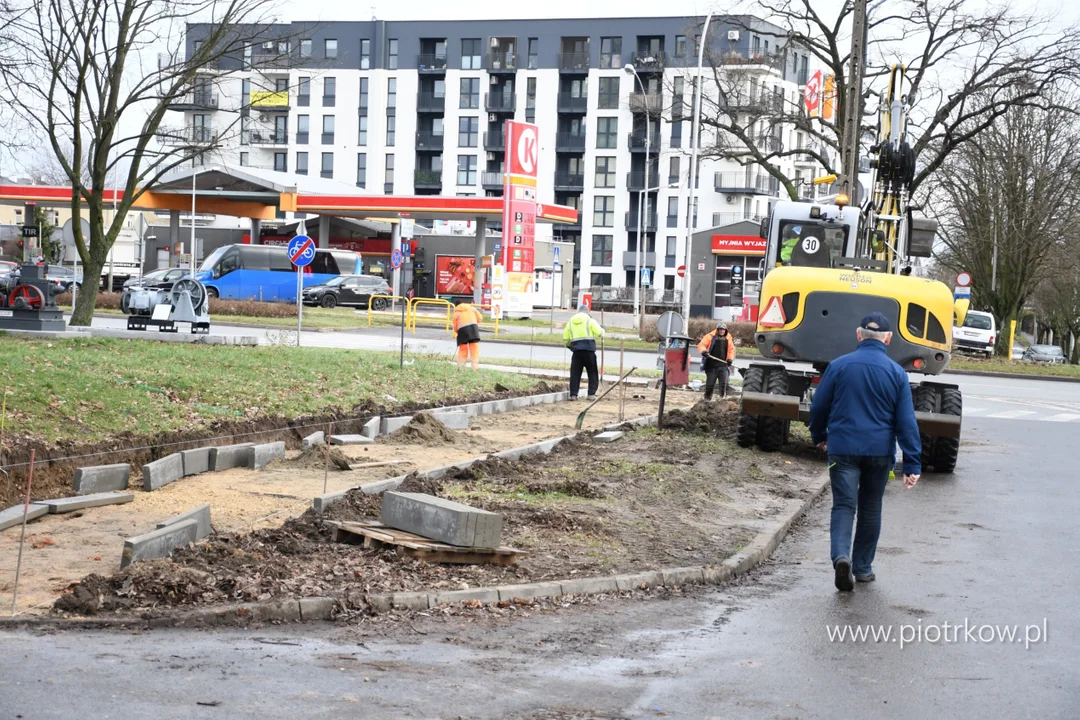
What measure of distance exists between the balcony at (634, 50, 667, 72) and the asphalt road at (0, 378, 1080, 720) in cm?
7675

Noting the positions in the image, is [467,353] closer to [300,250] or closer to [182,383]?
[300,250]

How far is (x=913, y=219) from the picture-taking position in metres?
17.9

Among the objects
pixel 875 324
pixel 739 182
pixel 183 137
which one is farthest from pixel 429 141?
pixel 875 324

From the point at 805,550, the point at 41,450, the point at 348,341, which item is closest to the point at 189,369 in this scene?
the point at 41,450

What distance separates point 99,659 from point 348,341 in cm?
2897

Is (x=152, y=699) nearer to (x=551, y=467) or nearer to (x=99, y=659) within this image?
(x=99, y=659)

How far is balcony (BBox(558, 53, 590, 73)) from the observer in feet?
287

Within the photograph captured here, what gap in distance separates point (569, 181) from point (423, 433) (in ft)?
251

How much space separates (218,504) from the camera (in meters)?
10.1

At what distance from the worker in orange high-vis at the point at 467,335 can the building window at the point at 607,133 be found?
216 ft

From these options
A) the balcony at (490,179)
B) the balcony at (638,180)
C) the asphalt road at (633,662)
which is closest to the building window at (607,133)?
the balcony at (638,180)

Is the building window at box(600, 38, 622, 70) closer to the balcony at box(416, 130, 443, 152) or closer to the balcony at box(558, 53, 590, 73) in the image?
the balcony at box(558, 53, 590, 73)

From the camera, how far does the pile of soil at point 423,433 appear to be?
14.6 metres

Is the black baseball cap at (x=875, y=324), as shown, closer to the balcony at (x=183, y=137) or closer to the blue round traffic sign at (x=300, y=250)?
the balcony at (x=183, y=137)
